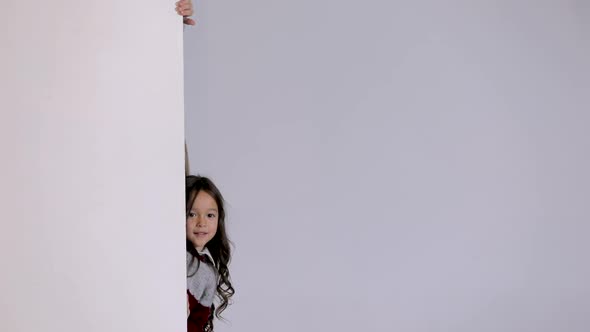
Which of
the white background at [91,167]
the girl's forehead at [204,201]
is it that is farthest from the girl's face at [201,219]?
the white background at [91,167]

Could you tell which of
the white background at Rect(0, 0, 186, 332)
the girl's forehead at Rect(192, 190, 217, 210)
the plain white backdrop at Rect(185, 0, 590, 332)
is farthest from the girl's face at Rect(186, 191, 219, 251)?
the plain white backdrop at Rect(185, 0, 590, 332)

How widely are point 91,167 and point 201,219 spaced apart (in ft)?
1.69

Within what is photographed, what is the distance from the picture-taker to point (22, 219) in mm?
1662

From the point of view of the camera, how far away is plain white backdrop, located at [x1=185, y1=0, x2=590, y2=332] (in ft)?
10.4

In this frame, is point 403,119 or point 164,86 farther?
point 403,119

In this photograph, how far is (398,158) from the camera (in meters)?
3.53

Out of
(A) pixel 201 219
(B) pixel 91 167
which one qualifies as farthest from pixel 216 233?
(B) pixel 91 167

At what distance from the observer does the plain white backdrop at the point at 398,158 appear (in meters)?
3.17

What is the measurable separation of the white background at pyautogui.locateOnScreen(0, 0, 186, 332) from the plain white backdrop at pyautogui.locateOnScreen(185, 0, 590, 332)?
1.27 m

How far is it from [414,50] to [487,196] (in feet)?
2.38

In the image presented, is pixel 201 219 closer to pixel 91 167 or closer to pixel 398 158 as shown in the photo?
pixel 91 167

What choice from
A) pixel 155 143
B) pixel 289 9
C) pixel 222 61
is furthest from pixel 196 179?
pixel 289 9

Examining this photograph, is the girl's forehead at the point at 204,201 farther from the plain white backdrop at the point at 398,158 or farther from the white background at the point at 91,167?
the plain white backdrop at the point at 398,158

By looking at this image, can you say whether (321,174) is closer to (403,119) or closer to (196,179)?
(403,119)
